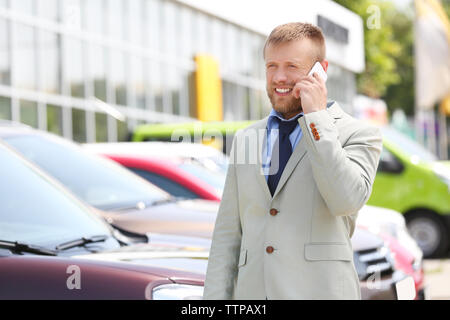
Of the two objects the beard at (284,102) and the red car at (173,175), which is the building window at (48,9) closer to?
the red car at (173,175)

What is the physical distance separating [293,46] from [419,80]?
74.0ft

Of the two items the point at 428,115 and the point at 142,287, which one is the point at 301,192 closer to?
the point at 142,287

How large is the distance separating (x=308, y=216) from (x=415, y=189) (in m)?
9.62

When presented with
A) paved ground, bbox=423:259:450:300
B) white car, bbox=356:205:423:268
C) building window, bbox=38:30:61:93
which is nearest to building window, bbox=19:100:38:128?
building window, bbox=38:30:61:93

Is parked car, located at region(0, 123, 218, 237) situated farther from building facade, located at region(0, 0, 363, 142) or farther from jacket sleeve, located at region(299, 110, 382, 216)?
building facade, located at region(0, 0, 363, 142)

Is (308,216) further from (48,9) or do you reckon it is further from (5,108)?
(48,9)

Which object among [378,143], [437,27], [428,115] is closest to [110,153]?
[378,143]

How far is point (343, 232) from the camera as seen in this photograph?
8.14 ft

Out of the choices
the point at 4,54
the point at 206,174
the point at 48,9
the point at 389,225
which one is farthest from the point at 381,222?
the point at 48,9

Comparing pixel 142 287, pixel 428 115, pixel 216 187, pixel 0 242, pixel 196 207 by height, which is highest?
pixel 428 115

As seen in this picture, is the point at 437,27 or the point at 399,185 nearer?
the point at 399,185

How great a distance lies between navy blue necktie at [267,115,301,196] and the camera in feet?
8.37

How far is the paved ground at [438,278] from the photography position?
27.4ft

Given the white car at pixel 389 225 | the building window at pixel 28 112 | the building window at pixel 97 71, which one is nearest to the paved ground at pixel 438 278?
the white car at pixel 389 225
